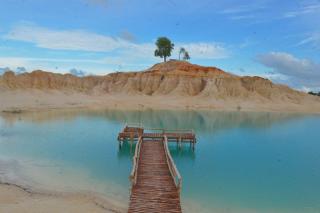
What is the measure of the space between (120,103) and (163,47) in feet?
114

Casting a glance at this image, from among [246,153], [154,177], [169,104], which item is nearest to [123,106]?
[169,104]

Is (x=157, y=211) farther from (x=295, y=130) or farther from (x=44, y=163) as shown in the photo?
(x=295, y=130)

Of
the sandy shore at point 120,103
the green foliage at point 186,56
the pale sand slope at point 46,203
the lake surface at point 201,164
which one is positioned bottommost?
the pale sand slope at point 46,203

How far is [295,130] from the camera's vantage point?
48031mm

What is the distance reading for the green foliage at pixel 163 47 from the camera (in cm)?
10238

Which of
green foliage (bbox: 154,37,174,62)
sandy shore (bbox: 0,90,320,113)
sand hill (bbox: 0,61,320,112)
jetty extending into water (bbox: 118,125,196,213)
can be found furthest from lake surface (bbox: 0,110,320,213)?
green foliage (bbox: 154,37,174,62)

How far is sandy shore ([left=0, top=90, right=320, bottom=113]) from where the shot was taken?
6656 centimetres

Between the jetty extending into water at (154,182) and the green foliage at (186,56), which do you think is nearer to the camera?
the jetty extending into water at (154,182)

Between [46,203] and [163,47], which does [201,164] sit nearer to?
[46,203]

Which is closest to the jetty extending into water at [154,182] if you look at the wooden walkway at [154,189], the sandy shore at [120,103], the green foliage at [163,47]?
the wooden walkway at [154,189]

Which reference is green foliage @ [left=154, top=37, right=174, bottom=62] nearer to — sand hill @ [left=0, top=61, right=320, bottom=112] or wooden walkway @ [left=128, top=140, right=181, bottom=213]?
sand hill @ [left=0, top=61, right=320, bottom=112]

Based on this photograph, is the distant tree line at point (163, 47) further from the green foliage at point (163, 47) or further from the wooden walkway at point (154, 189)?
the wooden walkway at point (154, 189)

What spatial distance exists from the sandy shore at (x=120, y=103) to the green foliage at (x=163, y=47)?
24.4 m

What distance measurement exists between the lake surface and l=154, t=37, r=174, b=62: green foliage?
63944 millimetres
